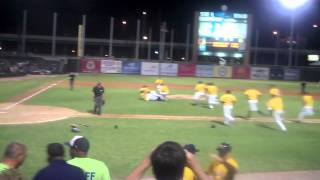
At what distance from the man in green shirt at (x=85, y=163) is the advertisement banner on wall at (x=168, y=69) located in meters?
68.9

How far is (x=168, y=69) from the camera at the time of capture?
7644 cm

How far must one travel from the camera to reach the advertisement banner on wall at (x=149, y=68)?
75750 mm

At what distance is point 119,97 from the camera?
42188 millimetres

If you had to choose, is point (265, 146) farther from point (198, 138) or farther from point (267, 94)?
point (267, 94)

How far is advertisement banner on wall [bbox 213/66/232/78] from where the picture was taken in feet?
251

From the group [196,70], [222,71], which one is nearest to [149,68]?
[196,70]

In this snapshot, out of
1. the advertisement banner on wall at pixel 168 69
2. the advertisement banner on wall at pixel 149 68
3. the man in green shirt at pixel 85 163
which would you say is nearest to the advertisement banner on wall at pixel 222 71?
the advertisement banner on wall at pixel 168 69

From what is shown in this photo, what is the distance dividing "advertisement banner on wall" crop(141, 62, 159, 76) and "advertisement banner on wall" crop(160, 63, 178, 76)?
72cm

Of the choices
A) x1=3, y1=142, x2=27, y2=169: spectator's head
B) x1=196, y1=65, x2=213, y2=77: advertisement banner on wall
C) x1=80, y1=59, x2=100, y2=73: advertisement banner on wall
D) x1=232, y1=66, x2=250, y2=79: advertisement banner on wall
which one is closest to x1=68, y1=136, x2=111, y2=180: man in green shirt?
x1=3, y1=142, x2=27, y2=169: spectator's head

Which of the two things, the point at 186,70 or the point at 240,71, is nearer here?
the point at 240,71

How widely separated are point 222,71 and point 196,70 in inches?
143

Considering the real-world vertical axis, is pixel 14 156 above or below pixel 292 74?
above

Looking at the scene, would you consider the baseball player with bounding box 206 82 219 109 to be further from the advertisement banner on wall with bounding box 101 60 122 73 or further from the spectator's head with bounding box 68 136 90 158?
the advertisement banner on wall with bounding box 101 60 122 73

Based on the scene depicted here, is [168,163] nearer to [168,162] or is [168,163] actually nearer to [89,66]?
[168,162]
